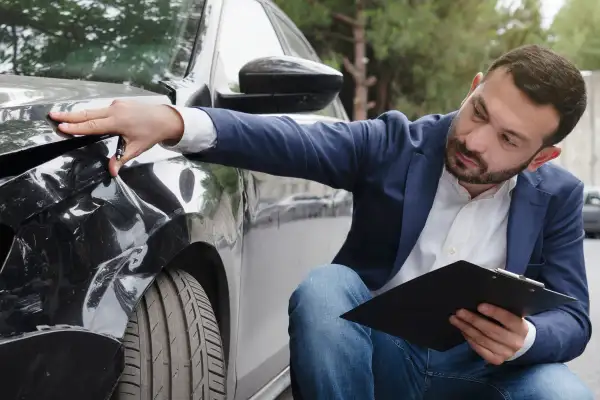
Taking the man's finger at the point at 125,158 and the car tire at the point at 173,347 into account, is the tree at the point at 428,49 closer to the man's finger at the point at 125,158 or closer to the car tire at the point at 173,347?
the car tire at the point at 173,347

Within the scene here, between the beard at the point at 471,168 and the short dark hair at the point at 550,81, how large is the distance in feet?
0.43

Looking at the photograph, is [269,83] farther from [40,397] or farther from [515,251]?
[40,397]

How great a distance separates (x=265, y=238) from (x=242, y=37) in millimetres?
744

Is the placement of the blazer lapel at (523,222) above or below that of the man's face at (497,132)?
below

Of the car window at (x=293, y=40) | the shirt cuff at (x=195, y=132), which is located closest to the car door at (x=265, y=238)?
the car window at (x=293, y=40)

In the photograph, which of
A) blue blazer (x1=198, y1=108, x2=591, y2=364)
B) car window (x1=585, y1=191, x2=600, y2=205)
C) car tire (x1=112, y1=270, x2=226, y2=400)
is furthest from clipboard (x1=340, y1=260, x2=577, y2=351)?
car window (x1=585, y1=191, x2=600, y2=205)

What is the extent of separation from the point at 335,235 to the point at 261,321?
3.01 ft

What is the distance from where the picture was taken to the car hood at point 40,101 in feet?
4.84

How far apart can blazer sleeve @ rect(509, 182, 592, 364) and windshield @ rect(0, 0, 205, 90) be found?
1.10m

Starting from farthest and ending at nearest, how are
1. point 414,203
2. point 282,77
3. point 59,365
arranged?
point 282,77 → point 414,203 → point 59,365

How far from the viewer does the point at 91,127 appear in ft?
5.28

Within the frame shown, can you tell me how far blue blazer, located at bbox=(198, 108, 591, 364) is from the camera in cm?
215

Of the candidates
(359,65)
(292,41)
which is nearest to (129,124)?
(292,41)

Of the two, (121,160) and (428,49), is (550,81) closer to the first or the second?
(121,160)
